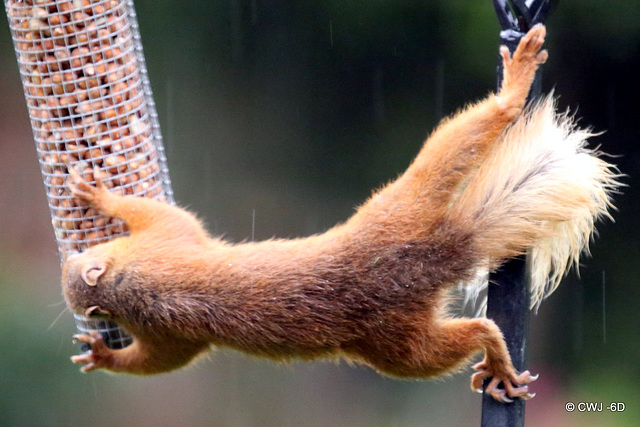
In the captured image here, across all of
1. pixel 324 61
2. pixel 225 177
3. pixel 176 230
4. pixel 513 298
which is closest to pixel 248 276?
pixel 176 230

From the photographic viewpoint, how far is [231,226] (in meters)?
6.38

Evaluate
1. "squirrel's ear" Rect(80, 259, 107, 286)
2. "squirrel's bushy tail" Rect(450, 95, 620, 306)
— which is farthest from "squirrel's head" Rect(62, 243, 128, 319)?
"squirrel's bushy tail" Rect(450, 95, 620, 306)

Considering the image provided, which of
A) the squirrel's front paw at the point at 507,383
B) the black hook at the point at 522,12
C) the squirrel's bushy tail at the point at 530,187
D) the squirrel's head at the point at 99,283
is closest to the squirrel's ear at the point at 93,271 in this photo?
the squirrel's head at the point at 99,283

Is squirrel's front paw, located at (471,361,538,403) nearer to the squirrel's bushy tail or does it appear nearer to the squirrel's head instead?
the squirrel's bushy tail

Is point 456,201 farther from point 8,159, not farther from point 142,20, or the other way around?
point 8,159

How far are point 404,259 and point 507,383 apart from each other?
487 millimetres

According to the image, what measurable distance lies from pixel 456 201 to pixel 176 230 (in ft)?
3.00

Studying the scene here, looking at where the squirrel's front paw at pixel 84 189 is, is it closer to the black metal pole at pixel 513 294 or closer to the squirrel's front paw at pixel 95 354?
the squirrel's front paw at pixel 95 354

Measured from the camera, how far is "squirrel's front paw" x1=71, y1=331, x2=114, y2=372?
2.75m

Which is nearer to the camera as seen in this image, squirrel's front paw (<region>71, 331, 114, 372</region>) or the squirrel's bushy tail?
the squirrel's bushy tail

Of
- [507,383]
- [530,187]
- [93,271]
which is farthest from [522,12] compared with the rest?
[93,271]

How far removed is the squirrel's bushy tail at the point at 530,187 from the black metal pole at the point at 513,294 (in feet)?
0.21

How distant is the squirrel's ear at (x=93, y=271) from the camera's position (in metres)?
2.59

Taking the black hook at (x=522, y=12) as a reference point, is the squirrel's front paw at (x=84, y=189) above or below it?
below
